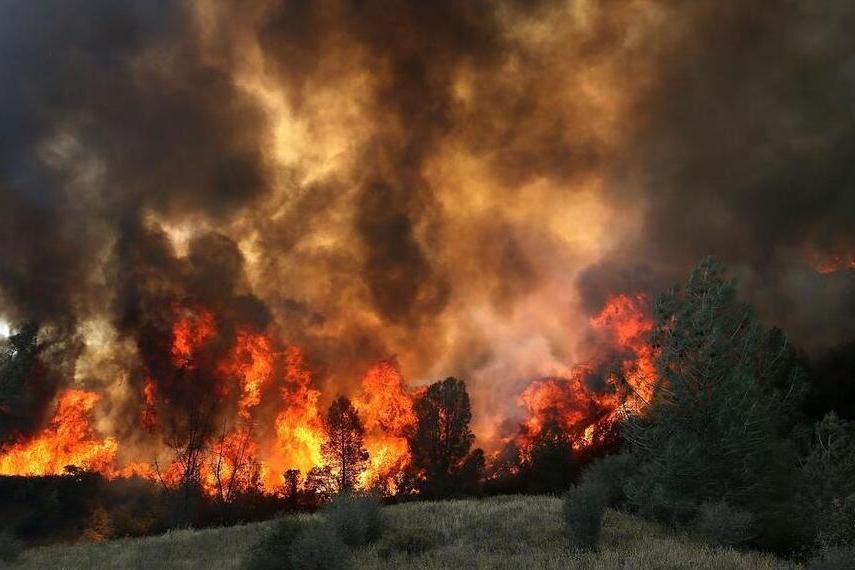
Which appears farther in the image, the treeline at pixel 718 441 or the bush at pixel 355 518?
the treeline at pixel 718 441

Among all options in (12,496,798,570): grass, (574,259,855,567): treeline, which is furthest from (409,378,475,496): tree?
(574,259,855,567): treeline

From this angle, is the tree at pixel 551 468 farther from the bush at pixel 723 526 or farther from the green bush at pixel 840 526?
the green bush at pixel 840 526

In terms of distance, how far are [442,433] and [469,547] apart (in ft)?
156

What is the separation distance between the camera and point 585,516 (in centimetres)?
1666

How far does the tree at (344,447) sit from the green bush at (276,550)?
50016mm

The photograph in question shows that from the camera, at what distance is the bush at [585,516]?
16.5 meters

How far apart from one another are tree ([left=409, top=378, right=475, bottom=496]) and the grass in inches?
1455

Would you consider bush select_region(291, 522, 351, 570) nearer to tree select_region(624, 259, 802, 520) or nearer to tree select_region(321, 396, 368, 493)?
tree select_region(624, 259, 802, 520)

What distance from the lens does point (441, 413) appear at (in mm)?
64750

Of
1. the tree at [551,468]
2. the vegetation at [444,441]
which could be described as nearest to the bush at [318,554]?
the tree at [551,468]

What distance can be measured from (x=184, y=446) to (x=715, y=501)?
61001mm

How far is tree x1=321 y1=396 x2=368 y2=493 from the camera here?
6569 centimetres

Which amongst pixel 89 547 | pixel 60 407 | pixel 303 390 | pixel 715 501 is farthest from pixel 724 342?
pixel 60 407

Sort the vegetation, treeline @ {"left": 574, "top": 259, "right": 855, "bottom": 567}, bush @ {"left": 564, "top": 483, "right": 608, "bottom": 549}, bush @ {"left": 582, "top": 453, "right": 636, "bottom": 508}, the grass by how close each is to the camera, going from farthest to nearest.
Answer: the vegetation → bush @ {"left": 582, "top": 453, "right": 636, "bottom": 508} → treeline @ {"left": 574, "top": 259, "right": 855, "bottom": 567} → bush @ {"left": 564, "top": 483, "right": 608, "bottom": 549} → the grass
